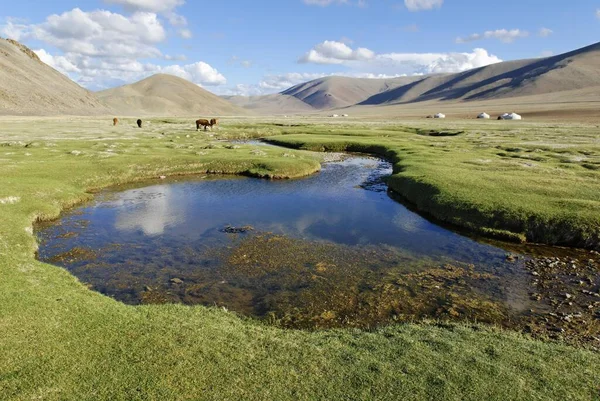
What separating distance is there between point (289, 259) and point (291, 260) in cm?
18

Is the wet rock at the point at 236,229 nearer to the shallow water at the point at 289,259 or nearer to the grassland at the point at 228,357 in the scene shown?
the shallow water at the point at 289,259

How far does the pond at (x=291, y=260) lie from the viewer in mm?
17875

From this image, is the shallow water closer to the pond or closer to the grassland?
the pond

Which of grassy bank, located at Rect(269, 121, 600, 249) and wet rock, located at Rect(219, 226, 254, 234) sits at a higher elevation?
grassy bank, located at Rect(269, 121, 600, 249)

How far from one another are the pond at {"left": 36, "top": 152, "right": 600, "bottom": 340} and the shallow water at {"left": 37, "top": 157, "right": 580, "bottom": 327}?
77 millimetres

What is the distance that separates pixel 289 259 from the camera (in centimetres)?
2312

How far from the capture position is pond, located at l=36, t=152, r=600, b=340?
58.6 feet

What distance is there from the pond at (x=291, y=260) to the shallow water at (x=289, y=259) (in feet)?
0.25

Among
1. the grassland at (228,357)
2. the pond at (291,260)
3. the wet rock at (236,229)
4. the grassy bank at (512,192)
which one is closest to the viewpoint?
the grassland at (228,357)

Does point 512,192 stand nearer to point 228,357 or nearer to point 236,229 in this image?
point 236,229

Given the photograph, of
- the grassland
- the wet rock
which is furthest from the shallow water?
the grassland

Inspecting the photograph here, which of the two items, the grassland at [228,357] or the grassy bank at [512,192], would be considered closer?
the grassland at [228,357]

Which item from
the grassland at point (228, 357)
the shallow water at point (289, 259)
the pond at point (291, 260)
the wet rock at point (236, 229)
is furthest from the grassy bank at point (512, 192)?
the wet rock at point (236, 229)

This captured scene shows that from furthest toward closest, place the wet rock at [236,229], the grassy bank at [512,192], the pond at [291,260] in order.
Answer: the wet rock at [236,229], the grassy bank at [512,192], the pond at [291,260]
